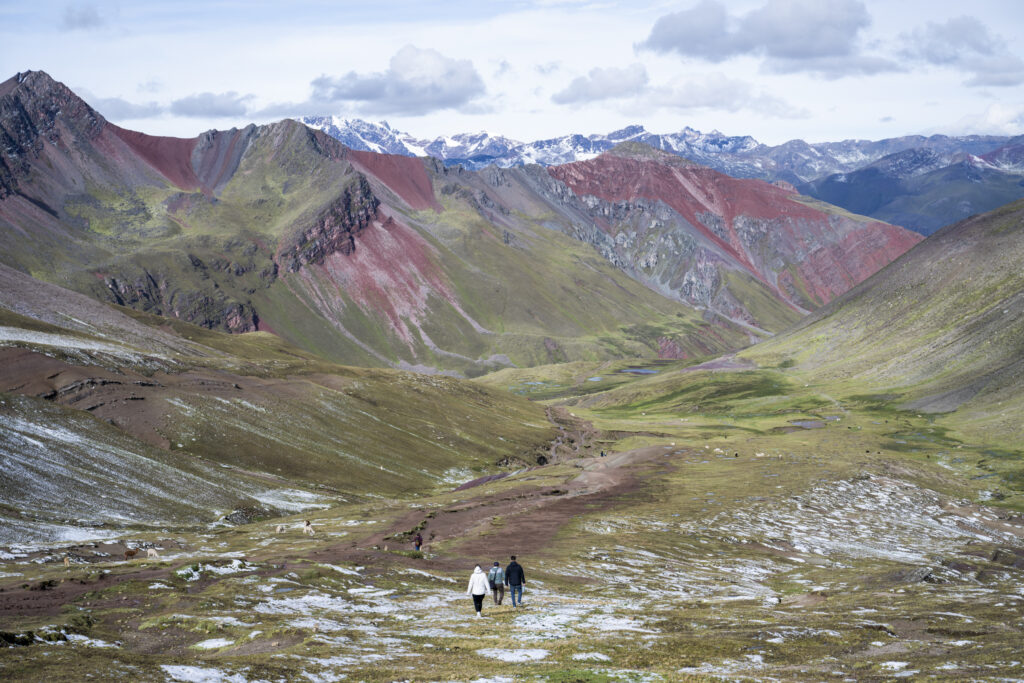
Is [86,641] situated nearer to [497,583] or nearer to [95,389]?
[497,583]

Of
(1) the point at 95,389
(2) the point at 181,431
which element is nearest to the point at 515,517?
(2) the point at 181,431

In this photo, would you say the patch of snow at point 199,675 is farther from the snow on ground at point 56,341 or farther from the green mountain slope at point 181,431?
the snow on ground at point 56,341

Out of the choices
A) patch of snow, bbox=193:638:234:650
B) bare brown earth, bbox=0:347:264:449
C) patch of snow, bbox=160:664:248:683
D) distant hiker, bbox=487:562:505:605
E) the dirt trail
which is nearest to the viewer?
patch of snow, bbox=160:664:248:683

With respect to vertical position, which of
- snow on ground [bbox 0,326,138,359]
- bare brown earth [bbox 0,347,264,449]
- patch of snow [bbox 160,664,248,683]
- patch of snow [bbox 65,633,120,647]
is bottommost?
patch of snow [bbox 65,633,120,647]

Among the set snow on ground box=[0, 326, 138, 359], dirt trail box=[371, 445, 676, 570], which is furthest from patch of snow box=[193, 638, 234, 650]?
snow on ground box=[0, 326, 138, 359]

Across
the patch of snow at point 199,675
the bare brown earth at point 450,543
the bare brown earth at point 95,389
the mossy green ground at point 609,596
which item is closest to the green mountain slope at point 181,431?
the bare brown earth at point 95,389

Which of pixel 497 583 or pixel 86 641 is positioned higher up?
pixel 86 641

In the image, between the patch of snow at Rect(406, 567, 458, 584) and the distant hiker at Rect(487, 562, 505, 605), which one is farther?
the patch of snow at Rect(406, 567, 458, 584)

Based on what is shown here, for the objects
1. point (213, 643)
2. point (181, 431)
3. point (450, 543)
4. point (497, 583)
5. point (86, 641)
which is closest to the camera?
point (86, 641)

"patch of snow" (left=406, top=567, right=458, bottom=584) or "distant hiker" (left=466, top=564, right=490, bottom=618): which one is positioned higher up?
"distant hiker" (left=466, top=564, right=490, bottom=618)

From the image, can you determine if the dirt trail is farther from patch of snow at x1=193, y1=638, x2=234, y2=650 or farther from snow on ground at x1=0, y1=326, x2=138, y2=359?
snow on ground at x1=0, y1=326, x2=138, y2=359

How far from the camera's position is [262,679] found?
3145cm

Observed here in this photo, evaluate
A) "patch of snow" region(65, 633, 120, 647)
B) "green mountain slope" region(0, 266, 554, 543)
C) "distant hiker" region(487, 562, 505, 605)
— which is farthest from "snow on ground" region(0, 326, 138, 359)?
"distant hiker" region(487, 562, 505, 605)

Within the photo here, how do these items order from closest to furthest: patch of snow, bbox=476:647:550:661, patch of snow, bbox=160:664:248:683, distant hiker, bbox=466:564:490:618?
patch of snow, bbox=160:664:248:683
patch of snow, bbox=476:647:550:661
distant hiker, bbox=466:564:490:618
